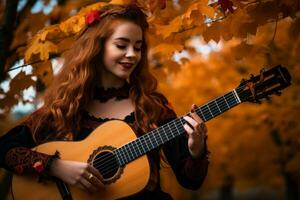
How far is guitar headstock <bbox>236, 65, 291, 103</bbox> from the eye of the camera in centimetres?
210

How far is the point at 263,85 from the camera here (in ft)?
6.95

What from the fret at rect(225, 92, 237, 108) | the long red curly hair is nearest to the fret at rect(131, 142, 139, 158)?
the long red curly hair

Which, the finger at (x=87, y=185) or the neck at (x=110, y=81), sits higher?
the neck at (x=110, y=81)

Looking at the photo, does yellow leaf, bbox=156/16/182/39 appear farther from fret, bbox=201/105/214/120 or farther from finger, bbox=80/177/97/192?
finger, bbox=80/177/97/192

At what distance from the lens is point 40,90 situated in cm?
380

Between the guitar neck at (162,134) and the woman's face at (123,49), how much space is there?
13.2 inches

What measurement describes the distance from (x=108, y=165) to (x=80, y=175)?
0.14m

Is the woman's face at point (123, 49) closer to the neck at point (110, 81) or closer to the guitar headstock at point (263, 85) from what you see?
the neck at point (110, 81)

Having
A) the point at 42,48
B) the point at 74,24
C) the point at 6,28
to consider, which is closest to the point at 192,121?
the point at 74,24

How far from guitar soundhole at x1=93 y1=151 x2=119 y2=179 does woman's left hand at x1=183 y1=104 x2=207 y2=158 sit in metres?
0.36

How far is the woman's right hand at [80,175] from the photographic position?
2.14 meters

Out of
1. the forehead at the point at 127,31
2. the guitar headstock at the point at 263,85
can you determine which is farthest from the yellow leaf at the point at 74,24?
the guitar headstock at the point at 263,85

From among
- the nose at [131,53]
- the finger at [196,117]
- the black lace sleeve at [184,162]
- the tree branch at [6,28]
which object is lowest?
the black lace sleeve at [184,162]

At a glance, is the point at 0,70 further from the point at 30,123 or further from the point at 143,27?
the point at 143,27
